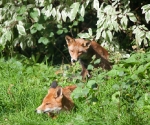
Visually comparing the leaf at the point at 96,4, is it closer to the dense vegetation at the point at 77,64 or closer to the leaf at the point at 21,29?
the dense vegetation at the point at 77,64

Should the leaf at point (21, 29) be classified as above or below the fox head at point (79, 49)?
above

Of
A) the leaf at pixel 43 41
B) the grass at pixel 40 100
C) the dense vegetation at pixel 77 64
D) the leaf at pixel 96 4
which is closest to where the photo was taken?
the grass at pixel 40 100

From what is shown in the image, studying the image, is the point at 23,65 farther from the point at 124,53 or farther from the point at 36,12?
the point at 124,53

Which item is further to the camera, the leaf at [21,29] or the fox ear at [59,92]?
the leaf at [21,29]

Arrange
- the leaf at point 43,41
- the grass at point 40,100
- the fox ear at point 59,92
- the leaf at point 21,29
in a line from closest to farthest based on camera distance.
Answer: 1. the grass at point 40,100
2. the fox ear at point 59,92
3. the leaf at point 21,29
4. the leaf at point 43,41

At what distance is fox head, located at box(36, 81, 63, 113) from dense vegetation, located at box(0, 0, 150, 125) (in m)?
0.12

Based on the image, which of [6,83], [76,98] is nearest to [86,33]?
[6,83]

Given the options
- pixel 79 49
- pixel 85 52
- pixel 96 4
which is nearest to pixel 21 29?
pixel 79 49

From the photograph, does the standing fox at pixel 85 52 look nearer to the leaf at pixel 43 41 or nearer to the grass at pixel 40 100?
the grass at pixel 40 100

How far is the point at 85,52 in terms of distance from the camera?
28.6 ft

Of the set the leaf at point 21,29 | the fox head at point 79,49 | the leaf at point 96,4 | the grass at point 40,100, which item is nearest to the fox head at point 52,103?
the grass at point 40,100

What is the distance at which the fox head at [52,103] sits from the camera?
22.4 ft

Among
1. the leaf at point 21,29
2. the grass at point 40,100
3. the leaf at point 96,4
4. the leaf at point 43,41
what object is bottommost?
the grass at point 40,100

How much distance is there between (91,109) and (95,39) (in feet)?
9.52
